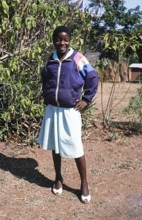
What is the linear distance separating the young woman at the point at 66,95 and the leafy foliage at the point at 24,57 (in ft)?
4.01

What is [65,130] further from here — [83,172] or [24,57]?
[24,57]

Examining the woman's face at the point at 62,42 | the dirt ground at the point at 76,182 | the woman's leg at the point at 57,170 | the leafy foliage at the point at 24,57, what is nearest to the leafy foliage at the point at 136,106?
the dirt ground at the point at 76,182

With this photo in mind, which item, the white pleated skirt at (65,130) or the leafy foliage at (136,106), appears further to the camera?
the leafy foliage at (136,106)

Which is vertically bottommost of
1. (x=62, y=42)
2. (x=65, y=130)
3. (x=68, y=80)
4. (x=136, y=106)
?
(x=136, y=106)

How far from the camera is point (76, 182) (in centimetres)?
397

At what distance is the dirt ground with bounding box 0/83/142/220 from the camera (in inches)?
131

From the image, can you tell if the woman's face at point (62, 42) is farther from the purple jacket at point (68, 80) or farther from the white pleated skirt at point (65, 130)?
the white pleated skirt at point (65, 130)

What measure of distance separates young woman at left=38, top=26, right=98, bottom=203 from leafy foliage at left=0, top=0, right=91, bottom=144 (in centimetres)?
122

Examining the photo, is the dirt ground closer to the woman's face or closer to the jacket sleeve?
the jacket sleeve

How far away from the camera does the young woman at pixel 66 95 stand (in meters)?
3.34

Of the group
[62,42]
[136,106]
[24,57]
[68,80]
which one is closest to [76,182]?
[68,80]

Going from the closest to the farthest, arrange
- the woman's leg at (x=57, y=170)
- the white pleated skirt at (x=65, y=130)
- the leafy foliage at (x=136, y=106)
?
the white pleated skirt at (x=65, y=130)
the woman's leg at (x=57, y=170)
the leafy foliage at (x=136, y=106)

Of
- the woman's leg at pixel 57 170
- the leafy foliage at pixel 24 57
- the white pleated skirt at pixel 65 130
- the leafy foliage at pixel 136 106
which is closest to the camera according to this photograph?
the white pleated skirt at pixel 65 130

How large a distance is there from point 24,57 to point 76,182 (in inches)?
73.2
